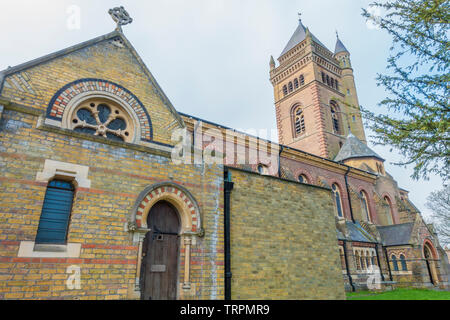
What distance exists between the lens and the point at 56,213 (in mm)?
6668

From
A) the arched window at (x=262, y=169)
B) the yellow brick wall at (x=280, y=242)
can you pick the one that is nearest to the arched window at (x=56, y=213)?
the yellow brick wall at (x=280, y=242)

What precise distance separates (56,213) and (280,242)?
23.1ft

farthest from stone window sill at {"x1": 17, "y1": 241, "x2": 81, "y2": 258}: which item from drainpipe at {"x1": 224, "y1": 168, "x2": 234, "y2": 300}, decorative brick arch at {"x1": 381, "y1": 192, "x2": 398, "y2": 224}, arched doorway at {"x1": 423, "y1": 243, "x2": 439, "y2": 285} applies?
decorative brick arch at {"x1": 381, "y1": 192, "x2": 398, "y2": 224}

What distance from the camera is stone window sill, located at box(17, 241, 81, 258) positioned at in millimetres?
5922

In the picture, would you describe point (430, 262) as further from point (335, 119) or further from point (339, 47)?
point (339, 47)

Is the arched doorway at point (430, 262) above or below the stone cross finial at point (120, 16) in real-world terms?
below

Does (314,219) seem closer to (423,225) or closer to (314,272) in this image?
(314,272)

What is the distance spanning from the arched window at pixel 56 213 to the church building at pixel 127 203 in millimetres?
24

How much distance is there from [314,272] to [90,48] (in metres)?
10.7

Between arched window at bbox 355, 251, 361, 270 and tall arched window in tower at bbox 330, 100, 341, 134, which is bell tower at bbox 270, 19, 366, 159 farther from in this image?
arched window at bbox 355, 251, 361, 270

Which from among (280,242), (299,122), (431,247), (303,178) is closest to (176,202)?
(280,242)

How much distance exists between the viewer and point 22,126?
663 cm

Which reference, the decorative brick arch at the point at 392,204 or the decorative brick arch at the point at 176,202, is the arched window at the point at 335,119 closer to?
the decorative brick arch at the point at 392,204

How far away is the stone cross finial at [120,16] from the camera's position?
9.37 metres
